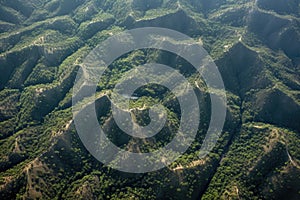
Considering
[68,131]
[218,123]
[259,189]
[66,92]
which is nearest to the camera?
[259,189]

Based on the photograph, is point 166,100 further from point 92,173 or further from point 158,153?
point 92,173

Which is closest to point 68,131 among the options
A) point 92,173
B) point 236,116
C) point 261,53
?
point 92,173

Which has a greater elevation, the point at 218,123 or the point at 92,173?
the point at 218,123

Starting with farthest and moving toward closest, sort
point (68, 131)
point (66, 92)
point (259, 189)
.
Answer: point (66, 92) < point (68, 131) < point (259, 189)

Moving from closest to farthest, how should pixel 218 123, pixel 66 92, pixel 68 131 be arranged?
pixel 68 131, pixel 218 123, pixel 66 92

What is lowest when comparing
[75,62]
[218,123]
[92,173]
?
[92,173]

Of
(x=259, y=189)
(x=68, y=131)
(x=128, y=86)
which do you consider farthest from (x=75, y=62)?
(x=259, y=189)

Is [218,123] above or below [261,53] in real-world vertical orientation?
below

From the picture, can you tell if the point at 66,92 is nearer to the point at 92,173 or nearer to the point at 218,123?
the point at 92,173

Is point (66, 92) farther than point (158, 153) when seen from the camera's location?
Yes
